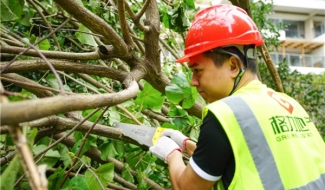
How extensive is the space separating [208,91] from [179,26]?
1058 millimetres

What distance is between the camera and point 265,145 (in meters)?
1.41

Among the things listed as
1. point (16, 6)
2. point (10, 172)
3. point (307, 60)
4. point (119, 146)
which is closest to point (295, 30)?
point (307, 60)

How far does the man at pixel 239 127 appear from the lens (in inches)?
54.4

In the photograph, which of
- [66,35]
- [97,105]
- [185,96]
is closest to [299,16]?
[66,35]

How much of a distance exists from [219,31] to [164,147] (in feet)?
1.79

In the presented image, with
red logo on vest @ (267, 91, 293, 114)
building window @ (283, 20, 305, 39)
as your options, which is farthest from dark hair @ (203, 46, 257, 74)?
building window @ (283, 20, 305, 39)

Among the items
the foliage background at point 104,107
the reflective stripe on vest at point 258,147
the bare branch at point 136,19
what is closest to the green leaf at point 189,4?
the foliage background at point 104,107

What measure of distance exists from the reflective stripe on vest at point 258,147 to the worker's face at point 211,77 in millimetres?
229

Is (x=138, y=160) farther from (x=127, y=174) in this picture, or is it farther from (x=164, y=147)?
(x=164, y=147)

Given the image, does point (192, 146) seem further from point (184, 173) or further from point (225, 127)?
point (225, 127)

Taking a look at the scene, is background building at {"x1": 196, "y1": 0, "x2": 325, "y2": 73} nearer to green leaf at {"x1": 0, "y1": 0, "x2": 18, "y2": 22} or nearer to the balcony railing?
the balcony railing

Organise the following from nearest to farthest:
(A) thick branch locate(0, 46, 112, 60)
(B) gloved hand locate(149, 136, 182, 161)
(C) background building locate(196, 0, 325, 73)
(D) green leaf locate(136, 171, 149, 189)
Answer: (A) thick branch locate(0, 46, 112, 60)
(B) gloved hand locate(149, 136, 182, 161)
(D) green leaf locate(136, 171, 149, 189)
(C) background building locate(196, 0, 325, 73)

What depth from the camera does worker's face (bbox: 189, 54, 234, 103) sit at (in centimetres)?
164

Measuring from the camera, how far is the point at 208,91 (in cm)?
168
